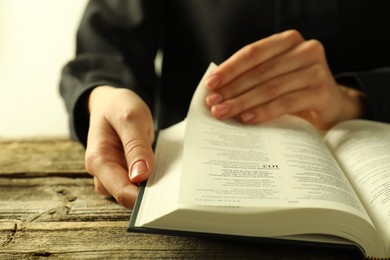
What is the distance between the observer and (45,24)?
4.84 ft

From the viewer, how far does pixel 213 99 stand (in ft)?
1.82

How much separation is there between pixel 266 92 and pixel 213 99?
0.30 feet

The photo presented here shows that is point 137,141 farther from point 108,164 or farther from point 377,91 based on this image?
point 377,91

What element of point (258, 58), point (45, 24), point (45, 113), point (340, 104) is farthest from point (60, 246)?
point (45, 24)

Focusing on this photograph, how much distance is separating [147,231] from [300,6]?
63 centimetres

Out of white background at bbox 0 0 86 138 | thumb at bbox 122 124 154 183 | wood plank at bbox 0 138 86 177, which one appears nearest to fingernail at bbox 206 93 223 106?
thumb at bbox 122 124 154 183

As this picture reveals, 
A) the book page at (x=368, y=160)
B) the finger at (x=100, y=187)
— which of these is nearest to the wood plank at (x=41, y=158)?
the finger at (x=100, y=187)

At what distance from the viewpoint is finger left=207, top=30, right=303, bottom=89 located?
561 mm

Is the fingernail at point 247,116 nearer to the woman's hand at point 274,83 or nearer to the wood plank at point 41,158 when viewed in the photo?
the woman's hand at point 274,83

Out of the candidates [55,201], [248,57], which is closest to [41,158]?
[55,201]

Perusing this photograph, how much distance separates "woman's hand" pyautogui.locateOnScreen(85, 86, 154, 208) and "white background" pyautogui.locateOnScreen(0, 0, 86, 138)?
38.9 inches

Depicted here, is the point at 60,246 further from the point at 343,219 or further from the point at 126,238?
the point at 343,219

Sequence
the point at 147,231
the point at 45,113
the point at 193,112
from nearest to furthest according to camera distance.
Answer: the point at 147,231
the point at 193,112
the point at 45,113

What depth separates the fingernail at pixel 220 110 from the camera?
54 centimetres
